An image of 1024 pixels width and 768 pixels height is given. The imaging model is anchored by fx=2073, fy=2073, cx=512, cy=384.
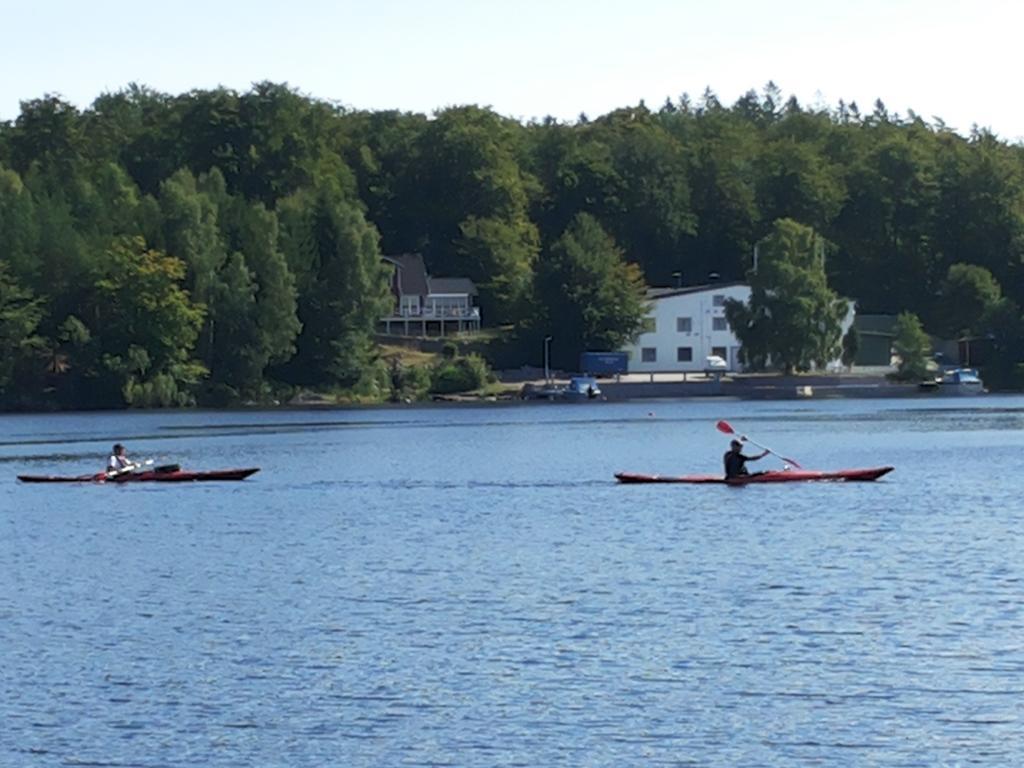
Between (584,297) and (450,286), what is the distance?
56.0 feet

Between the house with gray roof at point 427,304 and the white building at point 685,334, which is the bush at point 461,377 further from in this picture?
the house with gray roof at point 427,304

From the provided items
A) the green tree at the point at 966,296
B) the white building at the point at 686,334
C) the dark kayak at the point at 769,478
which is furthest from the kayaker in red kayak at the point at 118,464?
the green tree at the point at 966,296

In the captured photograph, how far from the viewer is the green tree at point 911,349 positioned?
136250mm

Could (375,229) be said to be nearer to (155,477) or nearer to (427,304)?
(427,304)

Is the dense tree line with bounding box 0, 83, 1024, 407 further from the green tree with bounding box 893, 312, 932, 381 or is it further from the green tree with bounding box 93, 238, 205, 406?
the green tree with bounding box 893, 312, 932, 381

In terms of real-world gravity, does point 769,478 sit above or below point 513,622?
above

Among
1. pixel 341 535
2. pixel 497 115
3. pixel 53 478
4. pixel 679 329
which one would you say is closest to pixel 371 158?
pixel 497 115

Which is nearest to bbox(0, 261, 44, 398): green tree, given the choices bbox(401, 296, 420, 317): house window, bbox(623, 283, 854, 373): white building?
bbox(401, 296, 420, 317): house window

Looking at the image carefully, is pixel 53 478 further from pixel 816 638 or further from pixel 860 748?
pixel 860 748

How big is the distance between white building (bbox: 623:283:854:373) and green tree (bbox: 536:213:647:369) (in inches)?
171

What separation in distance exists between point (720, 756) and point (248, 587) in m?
17.1

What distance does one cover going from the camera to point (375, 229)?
134m

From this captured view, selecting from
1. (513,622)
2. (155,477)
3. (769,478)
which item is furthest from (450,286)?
(513,622)

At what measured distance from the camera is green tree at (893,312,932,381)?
136250mm
